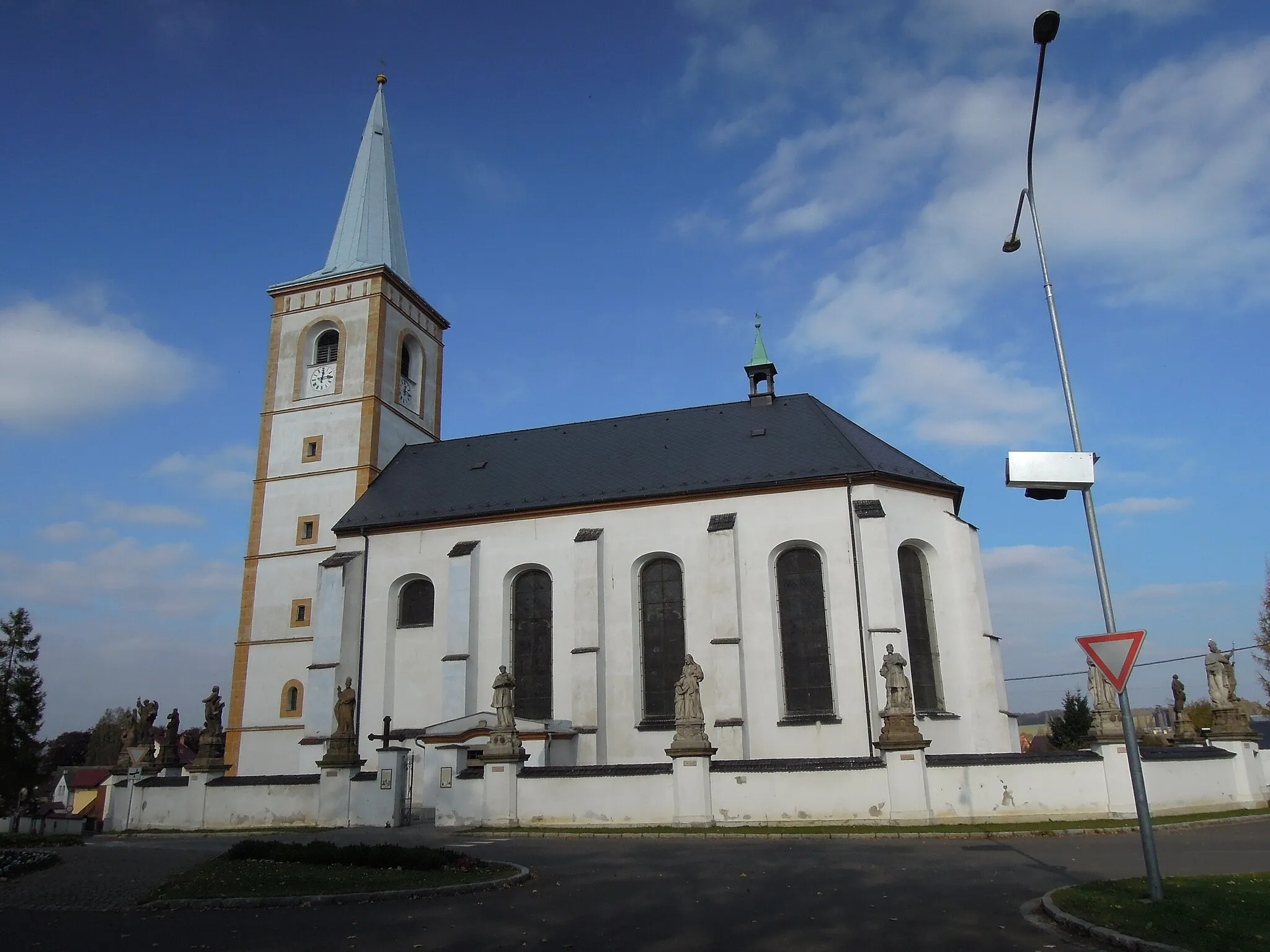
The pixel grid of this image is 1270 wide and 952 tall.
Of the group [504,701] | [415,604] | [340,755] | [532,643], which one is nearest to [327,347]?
[415,604]

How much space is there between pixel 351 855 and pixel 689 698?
8424 mm

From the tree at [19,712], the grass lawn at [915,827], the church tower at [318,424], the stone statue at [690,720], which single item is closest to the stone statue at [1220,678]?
the grass lawn at [915,827]

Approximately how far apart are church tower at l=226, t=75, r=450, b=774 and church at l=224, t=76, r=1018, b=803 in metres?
0.10

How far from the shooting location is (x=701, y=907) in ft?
32.4

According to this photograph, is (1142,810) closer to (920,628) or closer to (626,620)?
(920,628)

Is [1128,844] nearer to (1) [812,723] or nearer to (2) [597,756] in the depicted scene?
(1) [812,723]

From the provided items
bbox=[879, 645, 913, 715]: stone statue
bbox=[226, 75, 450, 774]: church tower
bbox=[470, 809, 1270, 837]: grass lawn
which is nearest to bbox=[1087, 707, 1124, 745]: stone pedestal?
bbox=[470, 809, 1270, 837]: grass lawn

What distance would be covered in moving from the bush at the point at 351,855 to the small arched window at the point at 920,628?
14766 millimetres

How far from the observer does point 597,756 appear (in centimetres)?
2525

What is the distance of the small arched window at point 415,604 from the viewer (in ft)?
94.2

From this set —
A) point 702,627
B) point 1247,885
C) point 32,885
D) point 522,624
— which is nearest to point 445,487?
point 522,624

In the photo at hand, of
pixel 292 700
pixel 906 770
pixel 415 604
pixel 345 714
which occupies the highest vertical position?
pixel 415 604

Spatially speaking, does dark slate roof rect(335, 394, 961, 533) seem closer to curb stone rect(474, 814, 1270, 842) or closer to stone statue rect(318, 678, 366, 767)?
stone statue rect(318, 678, 366, 767)

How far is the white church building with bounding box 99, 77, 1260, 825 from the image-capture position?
1983 centimetres
